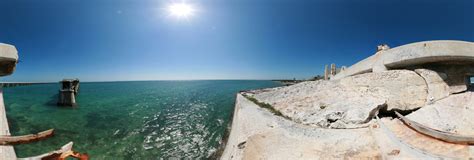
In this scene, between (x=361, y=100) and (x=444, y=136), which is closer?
(x=444, y=136)

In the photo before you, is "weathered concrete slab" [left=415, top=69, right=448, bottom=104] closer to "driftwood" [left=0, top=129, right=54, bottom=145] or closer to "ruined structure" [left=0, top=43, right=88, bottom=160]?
"ruined structure" [left=0, top=43, right=88, bottom=160]

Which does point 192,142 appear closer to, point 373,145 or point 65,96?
point 373,145

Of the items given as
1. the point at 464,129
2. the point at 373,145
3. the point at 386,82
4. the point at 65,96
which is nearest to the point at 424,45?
the point at 386,82

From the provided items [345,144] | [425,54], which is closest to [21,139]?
[345,144]

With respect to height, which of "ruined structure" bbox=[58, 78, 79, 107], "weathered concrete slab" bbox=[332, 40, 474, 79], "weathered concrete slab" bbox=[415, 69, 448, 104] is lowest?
"ruined structure" bbox=[58, 78, 79, 107]

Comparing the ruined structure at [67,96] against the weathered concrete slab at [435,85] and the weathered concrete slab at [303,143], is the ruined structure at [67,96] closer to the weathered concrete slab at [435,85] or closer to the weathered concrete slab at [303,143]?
the weathered concrete slab at [303,143]

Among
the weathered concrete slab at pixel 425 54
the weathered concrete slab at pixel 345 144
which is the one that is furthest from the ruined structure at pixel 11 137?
the weathered concrete slab at pixel 425 54

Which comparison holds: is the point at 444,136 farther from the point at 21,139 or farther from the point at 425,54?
the point at 21,139

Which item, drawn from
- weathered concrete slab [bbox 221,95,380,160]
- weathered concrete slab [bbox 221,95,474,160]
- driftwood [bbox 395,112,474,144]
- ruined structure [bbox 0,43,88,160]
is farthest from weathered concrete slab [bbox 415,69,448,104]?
ruined structure [bbox 0,43,88,160]
